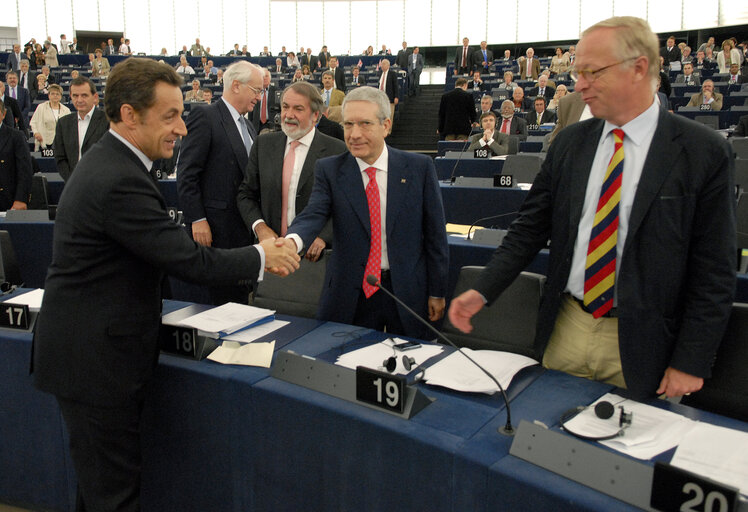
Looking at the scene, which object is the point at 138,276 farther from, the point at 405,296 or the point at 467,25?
the point at 467,25

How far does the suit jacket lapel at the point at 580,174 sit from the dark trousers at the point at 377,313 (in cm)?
90

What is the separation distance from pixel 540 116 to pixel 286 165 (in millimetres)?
7862

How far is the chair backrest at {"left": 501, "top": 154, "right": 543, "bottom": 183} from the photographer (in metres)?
5.78

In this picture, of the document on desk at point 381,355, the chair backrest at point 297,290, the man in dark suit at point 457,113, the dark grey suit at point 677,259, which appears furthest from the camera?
the man in dark suit at point 457,113

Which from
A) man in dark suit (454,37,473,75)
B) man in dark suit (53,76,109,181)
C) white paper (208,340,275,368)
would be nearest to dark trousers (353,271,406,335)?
white paper (208,340,275,368)

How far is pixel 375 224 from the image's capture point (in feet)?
7.75

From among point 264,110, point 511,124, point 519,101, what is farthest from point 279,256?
point 519,101

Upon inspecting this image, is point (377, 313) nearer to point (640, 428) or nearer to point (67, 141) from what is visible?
point (640, 428)

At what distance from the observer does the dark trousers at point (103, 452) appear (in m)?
1.60

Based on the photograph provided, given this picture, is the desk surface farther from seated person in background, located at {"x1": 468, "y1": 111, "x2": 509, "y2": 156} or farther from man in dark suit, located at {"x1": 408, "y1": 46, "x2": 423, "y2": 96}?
man in dark suit, located at {"x1": 408, "y1": 46, "x2": 423, "y2": 96}

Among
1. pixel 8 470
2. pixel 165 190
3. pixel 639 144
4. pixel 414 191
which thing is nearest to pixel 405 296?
pixel 414 191

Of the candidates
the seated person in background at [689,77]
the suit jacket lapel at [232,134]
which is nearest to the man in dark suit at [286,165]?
the suit jacket lapel at [232,134]

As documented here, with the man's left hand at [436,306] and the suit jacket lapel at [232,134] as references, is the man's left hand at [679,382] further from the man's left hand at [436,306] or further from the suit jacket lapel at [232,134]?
the suit jacket lapel at [232,134]

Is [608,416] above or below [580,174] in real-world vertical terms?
below
